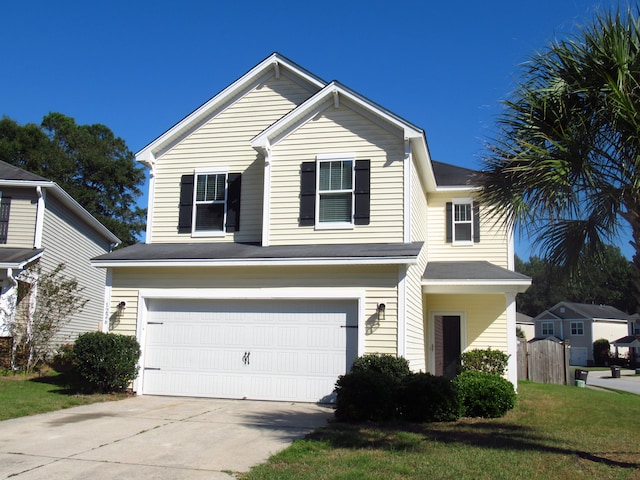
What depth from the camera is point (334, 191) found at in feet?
47.9

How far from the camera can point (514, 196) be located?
8859mm

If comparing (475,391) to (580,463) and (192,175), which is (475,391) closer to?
(580,463)

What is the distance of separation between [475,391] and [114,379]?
25.1 feet

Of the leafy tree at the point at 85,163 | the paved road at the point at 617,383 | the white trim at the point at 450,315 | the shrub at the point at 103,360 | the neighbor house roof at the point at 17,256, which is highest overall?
the leafy tree at the point at 85,163

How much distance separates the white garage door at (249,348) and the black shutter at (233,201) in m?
2.14

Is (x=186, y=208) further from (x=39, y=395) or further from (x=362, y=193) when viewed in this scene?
(x=39, y=395)

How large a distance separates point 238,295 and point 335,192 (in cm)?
327

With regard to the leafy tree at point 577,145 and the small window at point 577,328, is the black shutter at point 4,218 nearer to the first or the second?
the leafy tree at point 577,145

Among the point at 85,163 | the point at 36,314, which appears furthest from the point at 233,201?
the point at 85,163

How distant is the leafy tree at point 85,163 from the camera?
38594mm

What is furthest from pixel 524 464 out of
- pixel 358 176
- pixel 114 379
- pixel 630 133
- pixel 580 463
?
pixel 114 379

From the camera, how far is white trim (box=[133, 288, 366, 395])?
1345 cm

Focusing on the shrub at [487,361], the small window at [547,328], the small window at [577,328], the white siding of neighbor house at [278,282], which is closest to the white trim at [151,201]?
the white siding of neighbor house at [278,282]

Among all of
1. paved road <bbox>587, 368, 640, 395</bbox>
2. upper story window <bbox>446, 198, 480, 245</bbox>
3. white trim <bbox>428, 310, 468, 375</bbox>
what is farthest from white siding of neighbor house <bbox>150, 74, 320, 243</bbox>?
paved road <bbox>587, 368, 640, 395</bbox>
